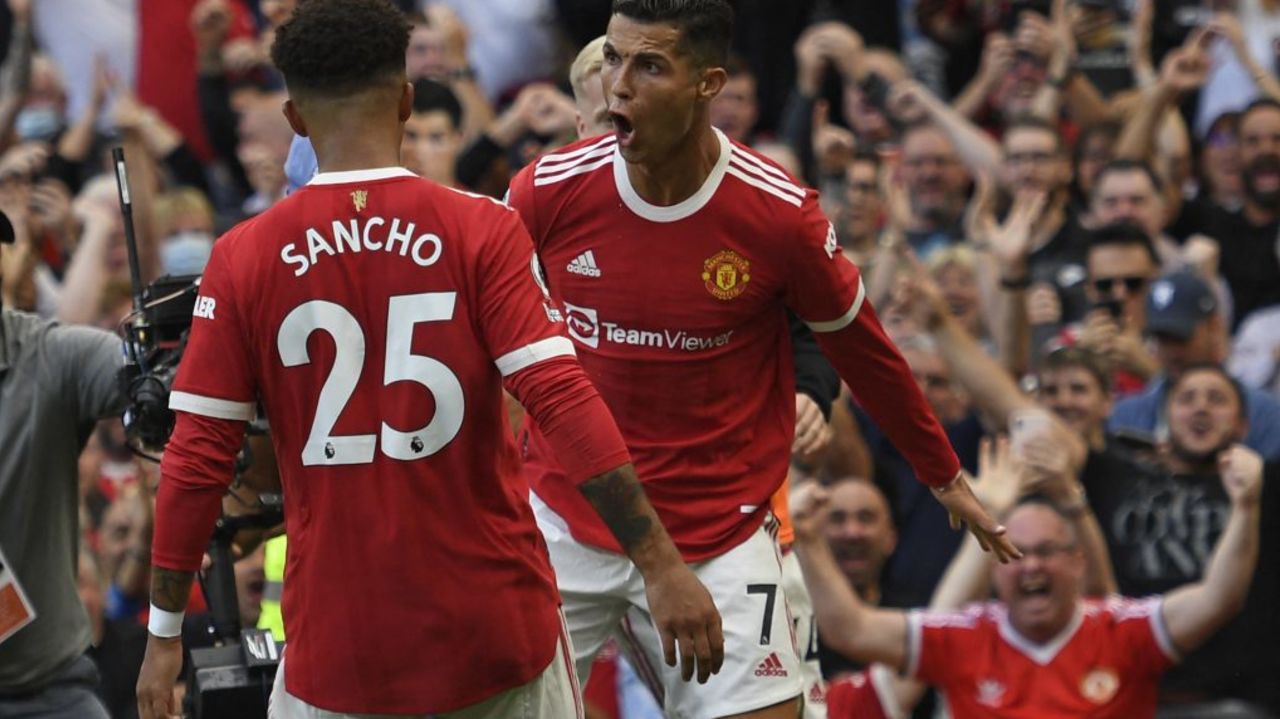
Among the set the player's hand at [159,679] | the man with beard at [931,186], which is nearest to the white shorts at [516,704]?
the player's hand at [159,679]

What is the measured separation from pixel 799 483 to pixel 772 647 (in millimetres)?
2922

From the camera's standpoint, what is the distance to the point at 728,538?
576 centimetres

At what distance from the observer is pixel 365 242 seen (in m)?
4.60

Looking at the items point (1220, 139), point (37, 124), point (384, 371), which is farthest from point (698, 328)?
point (37, 124)

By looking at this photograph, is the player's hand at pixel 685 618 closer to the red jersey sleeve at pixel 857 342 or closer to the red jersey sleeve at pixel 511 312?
the red jersey sleeve at pixel 511 312

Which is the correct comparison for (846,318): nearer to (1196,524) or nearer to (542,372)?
(542,372)

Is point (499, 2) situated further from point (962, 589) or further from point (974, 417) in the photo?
point (962, 589)

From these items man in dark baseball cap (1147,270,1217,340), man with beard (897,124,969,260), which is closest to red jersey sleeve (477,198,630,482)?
man in dark baseball cap (1147,270,1217,340)

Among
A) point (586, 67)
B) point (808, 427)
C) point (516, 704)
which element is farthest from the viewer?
point (586, 67)

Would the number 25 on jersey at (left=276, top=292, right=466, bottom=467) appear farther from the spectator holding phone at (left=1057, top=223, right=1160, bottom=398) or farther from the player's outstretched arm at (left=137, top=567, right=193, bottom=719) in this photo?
the spectator holding phone at (left=1057, top=223, right=1160, bottom=398)

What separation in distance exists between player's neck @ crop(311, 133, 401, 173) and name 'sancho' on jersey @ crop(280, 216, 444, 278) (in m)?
0.14

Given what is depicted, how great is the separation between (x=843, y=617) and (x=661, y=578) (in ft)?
10.4

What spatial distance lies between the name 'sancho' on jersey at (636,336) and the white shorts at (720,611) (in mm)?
509

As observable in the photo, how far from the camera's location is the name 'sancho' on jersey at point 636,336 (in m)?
5.66
